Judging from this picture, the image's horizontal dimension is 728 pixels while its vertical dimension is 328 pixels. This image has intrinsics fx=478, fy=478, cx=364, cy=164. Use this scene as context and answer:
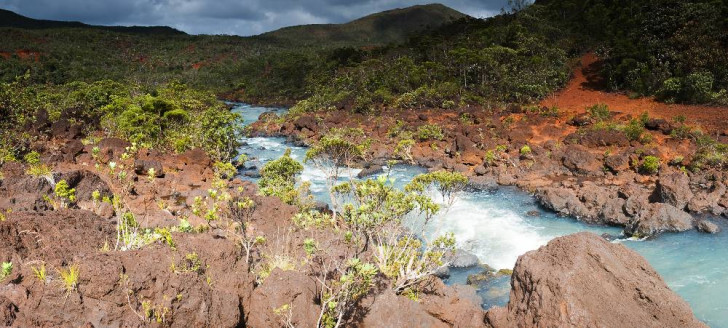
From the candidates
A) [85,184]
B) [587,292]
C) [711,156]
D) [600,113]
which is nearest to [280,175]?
[85,184]

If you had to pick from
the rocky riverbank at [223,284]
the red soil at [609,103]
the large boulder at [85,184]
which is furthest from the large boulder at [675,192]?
the large boulder at [85,184]

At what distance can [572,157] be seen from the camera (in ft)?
85.1

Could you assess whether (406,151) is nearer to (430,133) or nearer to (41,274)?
(430,133)

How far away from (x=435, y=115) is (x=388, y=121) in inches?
157

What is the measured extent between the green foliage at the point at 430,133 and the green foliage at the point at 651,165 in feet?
42.4

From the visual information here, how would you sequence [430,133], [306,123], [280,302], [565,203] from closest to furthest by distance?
[280,302] < [565,203] < [430,133] < [306,123]

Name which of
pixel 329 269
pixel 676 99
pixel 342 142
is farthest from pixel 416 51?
pixel 329 269

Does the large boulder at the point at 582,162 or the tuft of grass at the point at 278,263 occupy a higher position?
the tuft of grass at the point at 278,263

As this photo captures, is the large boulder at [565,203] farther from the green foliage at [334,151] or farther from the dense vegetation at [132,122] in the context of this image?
the dense vegetation at [132,122]

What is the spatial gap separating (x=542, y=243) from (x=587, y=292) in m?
10.6

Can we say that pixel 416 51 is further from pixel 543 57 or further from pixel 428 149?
pixel 428 149

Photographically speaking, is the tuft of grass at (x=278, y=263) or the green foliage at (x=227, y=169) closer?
the tuft of grass at (x=278, y=263)

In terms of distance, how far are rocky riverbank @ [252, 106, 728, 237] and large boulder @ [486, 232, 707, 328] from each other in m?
11.0

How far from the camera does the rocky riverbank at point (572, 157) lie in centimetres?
1870
